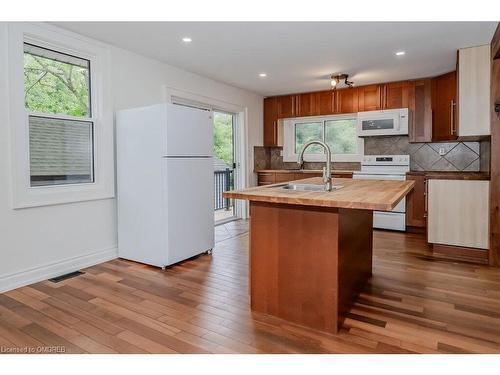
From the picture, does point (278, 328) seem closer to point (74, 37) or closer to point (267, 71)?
point (74, 37)

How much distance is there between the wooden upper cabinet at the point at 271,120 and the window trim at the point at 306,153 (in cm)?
26

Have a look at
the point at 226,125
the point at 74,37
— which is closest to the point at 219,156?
the point at 226,125

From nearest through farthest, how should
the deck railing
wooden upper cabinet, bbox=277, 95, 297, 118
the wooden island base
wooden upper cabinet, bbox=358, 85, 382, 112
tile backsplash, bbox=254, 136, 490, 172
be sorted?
the wooden island base, tile backsplash, bbox=254, 136, 490, 172, wooden upper cabinet, bbox=358, 85, 382, 112, the deck railing, wooden upper cabinet, bbox=277, 95, 297, 118

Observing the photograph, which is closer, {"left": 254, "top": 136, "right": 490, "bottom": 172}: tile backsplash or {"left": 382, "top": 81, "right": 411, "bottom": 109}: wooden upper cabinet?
{"left": 254, "top": 136, "right": 490, "bottom": 172}: tile backsplash

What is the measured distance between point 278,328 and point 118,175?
241cm

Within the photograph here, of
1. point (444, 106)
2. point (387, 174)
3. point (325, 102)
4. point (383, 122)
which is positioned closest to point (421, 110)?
point (444, 106)

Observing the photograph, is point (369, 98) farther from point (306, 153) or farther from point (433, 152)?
point (306, 153)

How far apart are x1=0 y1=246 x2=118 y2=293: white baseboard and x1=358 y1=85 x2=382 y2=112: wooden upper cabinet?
420 cm

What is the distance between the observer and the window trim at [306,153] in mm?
5678

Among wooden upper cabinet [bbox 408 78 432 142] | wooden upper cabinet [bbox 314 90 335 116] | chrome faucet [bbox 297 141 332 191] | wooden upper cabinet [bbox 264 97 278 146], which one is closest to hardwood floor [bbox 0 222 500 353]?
chrome faucet [bbox 297 141 332 191]

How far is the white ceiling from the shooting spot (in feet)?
9.86

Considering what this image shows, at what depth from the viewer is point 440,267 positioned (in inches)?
128

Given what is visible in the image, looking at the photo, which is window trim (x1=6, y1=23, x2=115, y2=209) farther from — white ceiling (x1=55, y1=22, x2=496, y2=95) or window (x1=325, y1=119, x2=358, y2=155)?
window (x1=325, y1=119, x2=358, y2=155)

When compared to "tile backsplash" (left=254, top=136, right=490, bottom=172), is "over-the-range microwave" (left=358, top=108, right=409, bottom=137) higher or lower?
higher
